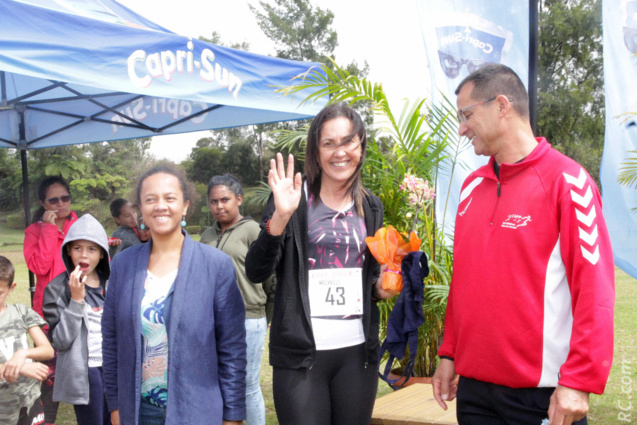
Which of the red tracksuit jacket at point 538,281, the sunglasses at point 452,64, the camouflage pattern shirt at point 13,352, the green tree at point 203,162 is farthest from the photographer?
the green tree at point 203,162

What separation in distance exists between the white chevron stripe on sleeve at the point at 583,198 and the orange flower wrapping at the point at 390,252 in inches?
28.0

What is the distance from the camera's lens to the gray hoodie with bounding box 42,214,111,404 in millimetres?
3119

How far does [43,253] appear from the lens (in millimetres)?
4344

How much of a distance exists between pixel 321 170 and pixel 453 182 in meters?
2.74

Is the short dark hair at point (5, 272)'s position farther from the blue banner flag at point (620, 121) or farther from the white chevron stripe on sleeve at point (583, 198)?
the blue banner flag at point (620, 121)

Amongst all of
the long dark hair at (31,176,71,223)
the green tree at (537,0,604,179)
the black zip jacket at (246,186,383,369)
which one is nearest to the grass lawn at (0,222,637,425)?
the long dark hair at (31,176,71,223)

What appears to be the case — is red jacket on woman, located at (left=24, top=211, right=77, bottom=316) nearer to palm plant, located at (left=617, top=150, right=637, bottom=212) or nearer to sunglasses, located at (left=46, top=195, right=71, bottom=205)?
sunglasses, located at (left=46, top=195, right=71, bottom=205)

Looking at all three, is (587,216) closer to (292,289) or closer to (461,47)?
(292,289)

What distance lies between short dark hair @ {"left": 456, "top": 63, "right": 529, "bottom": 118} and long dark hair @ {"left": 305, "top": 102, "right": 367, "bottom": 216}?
1.80 ft

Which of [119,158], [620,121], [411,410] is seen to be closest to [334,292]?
[411,410]

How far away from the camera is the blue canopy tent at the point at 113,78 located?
3178 mm

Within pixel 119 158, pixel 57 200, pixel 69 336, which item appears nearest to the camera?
pixel 69 336

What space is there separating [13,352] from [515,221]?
8.54 ft

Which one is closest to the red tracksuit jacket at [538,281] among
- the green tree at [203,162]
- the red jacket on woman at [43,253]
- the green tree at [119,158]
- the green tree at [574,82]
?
the red jacket on woman at [43,253]
